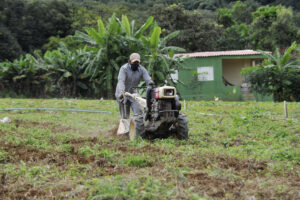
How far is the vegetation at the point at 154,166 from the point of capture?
385 centimetres

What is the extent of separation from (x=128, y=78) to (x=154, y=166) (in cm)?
342

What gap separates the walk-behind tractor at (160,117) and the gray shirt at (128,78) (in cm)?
38

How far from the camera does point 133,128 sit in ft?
24.7

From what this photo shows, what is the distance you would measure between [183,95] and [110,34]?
803 centimetres

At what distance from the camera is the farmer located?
7895 mm

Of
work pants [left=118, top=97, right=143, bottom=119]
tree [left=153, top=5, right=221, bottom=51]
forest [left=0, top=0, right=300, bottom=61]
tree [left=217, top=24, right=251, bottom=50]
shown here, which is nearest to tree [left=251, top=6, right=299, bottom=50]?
forest [left=0, top=0, right=300, bottom=61]

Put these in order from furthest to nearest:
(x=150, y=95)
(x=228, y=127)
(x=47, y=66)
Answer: (x=47, y=66), (x=228, y=127), (x=150, y=95)

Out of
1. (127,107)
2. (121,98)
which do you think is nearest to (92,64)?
(127,107)

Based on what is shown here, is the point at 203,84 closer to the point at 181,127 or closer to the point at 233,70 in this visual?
the point at 233,70

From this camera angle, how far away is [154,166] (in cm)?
501

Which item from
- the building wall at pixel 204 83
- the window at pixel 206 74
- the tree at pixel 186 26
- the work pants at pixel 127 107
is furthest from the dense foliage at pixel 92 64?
the tree at pixel 186 26

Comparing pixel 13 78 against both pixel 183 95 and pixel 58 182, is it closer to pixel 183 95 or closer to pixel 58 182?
pixel 183 95

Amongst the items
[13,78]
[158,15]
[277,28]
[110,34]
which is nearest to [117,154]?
[110,34]

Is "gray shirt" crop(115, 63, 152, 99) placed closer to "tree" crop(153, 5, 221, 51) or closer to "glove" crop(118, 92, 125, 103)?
"glove" crop(118, 92, 125, 103)
